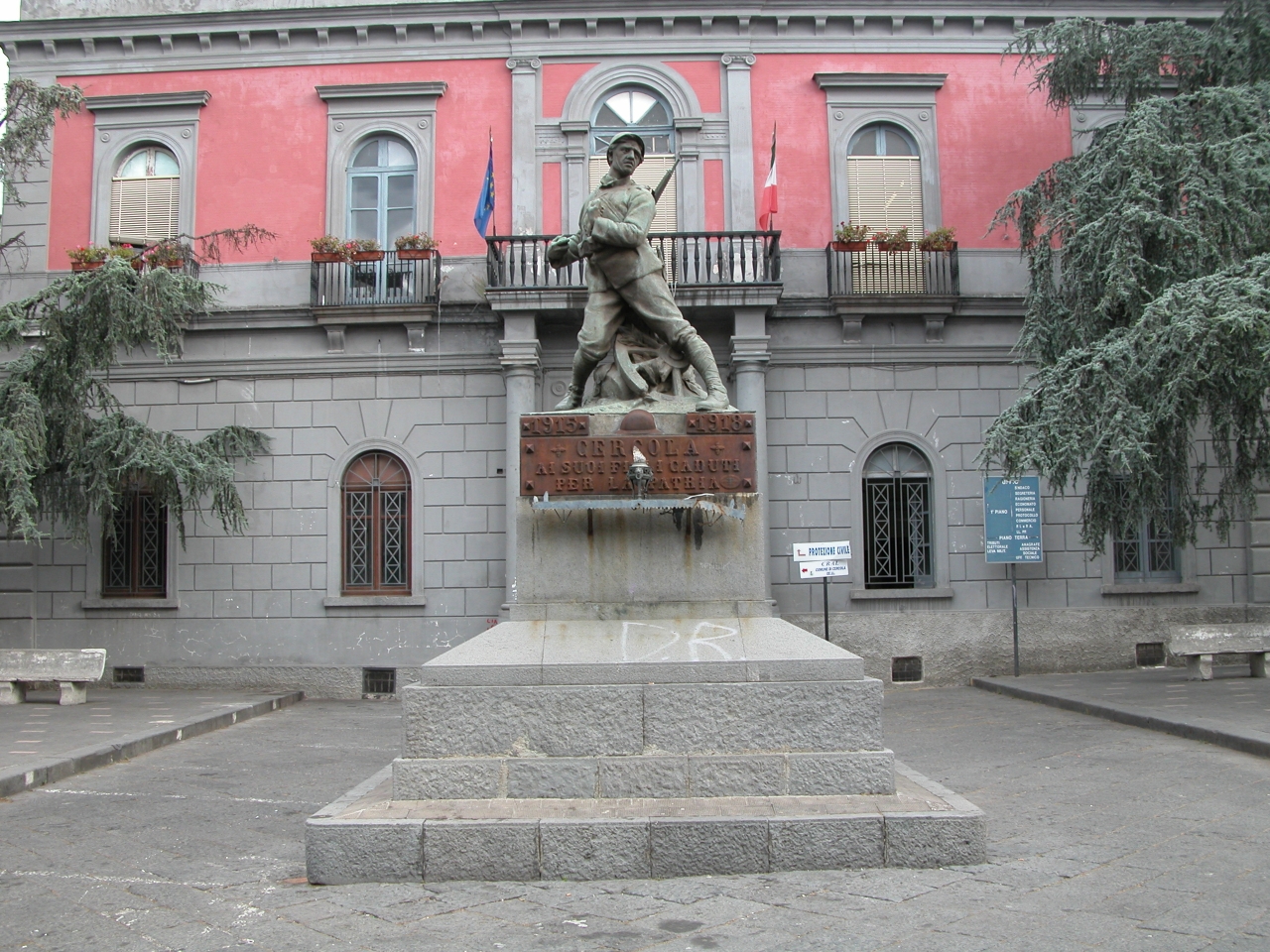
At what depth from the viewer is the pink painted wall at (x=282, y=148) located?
57.1 feet

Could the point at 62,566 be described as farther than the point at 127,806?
Yes

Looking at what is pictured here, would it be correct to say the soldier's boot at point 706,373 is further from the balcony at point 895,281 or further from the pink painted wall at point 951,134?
the pink painted wall at point 951,134

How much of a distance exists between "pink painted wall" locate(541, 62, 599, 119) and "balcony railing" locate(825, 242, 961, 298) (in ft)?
16.1

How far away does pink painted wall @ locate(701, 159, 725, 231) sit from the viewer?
1720 centimetres

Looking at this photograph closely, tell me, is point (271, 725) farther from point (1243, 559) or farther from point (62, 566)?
point (1243, 559)

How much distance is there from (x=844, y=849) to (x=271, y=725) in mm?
9370

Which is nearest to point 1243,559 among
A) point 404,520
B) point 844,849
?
point 404,520

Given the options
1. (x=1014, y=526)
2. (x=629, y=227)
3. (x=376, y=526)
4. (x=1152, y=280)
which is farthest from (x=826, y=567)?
(x=629, y=227)

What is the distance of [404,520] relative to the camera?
1675 centimetres

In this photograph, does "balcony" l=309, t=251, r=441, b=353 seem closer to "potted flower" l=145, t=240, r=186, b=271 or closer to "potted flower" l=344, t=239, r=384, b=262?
"potted flower" l=344, t=239, r=384, b=262

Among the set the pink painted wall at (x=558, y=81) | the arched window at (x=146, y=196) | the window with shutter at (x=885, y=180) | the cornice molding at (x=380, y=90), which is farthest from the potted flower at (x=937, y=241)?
the arched window at (x=146, y=196)

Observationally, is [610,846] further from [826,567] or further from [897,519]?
[897,519]

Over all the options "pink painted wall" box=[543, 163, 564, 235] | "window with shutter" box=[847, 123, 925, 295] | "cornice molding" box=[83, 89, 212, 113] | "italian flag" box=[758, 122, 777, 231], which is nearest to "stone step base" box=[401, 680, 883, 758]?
"italian flag" box=[758, 122, 777, 231]

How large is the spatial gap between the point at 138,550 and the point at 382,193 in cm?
Answer: 682
